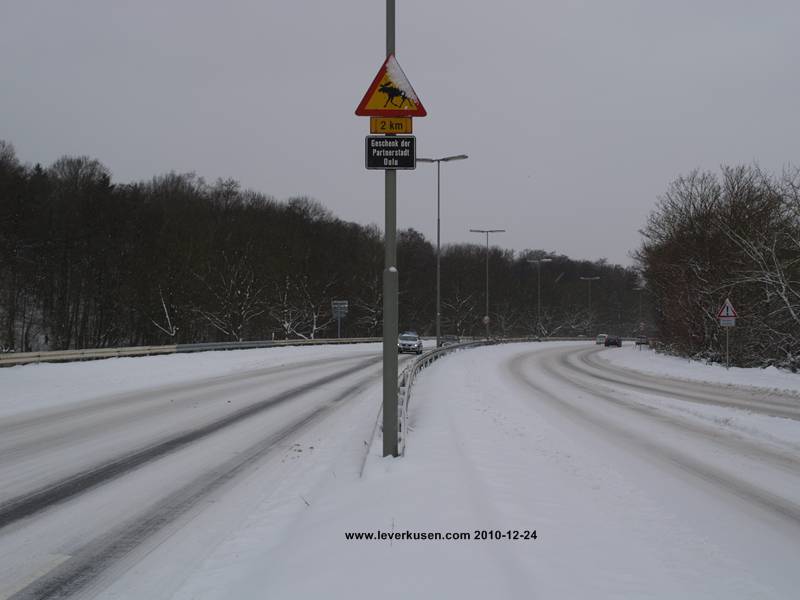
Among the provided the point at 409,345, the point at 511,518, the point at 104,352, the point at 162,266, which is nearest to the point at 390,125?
the point at 511,518

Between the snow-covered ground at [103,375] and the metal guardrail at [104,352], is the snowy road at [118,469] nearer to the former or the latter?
the snow-covered ground at [103,375]

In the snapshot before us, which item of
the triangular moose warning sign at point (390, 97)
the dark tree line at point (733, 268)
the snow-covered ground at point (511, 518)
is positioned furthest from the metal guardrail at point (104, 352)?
the dark tree line at point (733, 268)

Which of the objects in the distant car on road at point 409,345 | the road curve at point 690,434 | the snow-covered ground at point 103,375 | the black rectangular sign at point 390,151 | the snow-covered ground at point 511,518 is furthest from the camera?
the distant car on road at point 409,345

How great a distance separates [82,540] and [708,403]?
50.3 feet

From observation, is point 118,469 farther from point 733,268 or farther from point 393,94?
point 733,268

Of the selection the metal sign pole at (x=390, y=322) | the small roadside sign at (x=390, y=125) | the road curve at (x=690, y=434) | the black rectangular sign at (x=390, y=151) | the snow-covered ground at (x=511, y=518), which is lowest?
the road curve at (x=690, y=434)

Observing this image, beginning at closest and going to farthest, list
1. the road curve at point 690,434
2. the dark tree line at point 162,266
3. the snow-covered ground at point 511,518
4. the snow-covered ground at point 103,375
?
the snow-covered ground at point 511,518 → the road curve at point 690,434 → the snow-covered ground at point 103,375 → the dark tree line at point 162,266

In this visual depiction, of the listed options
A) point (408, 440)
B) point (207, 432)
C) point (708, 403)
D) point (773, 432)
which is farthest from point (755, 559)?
point (708, 403)

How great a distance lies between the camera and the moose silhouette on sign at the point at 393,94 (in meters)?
7.50

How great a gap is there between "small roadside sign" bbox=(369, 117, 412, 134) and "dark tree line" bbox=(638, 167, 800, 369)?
828 inches

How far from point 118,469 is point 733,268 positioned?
31.4 meters

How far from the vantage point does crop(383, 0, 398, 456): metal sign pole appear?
7.49 metres

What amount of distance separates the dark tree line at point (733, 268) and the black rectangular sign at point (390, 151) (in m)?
21.0

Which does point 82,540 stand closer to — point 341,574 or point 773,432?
point 341,574
